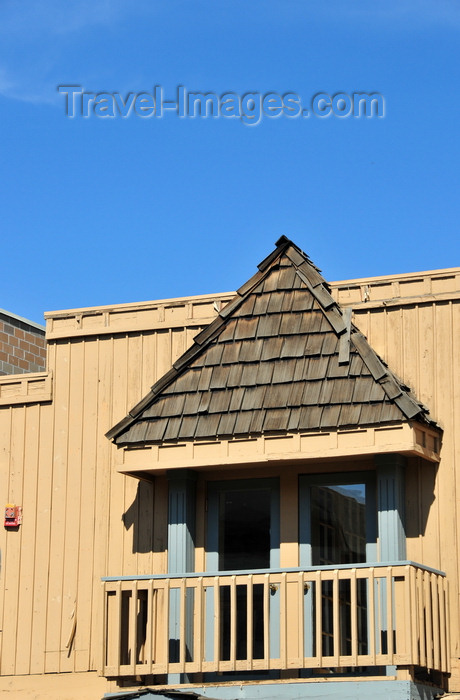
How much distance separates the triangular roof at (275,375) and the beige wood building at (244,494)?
0.9 inches

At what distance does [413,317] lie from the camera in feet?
50.1

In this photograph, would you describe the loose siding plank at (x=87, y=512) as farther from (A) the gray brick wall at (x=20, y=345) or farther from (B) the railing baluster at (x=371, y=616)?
(B) the railing baluster at (x=371, y=616)

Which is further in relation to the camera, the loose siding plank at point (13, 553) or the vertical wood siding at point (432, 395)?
the loose siding plank at point (13, 553)

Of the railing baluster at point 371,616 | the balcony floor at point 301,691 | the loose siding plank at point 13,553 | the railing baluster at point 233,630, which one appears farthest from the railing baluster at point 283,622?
the loose siding plank at point 13,553

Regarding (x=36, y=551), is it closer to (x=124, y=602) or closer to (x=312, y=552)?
(x=124, y=602)

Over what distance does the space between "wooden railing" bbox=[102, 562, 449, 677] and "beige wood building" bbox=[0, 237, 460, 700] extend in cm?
3

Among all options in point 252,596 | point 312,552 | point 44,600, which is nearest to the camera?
point 252,596

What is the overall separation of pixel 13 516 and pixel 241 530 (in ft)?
10.1

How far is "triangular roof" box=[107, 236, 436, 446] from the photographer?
14.4m

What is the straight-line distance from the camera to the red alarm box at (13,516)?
1652 cm

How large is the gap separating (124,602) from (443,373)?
14.3 feet

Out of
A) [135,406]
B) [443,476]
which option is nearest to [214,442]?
[135,406]

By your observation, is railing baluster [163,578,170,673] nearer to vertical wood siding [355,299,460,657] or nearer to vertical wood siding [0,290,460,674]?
vertical wood siding [0,290,460,674]

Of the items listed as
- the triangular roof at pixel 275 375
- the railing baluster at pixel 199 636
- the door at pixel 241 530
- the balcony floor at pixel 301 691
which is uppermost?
the triangular roof at pixel 275 375
